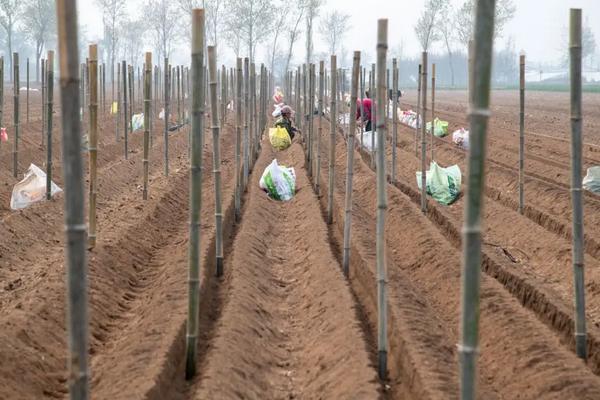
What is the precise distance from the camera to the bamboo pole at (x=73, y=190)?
154 inches

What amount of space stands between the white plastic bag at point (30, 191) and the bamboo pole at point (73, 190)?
29.1 ft

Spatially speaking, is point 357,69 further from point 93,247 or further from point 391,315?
point 93,247

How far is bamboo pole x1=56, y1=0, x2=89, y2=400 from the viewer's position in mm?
3922

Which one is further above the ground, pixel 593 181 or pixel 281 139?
pixel 281 139

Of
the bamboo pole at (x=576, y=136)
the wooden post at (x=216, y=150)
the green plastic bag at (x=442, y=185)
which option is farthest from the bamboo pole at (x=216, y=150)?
the green plastic bag at (x=442, y=185)

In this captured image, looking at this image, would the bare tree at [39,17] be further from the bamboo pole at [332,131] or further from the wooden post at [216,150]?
the wooden post at [216,150]

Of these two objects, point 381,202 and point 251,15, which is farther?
point 251,15

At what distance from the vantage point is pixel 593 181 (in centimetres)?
1316

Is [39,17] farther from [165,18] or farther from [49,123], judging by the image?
[49,123]

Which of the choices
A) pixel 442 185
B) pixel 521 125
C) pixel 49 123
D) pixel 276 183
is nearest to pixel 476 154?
pixel 521 125

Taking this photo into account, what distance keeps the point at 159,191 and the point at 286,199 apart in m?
2.02

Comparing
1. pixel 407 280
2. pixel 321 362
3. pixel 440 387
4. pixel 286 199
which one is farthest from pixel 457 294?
pixel 286 199

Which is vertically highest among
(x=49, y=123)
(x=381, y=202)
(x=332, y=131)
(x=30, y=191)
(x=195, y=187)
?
(x=49, y=123)

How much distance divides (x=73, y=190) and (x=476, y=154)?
1.71 metres
